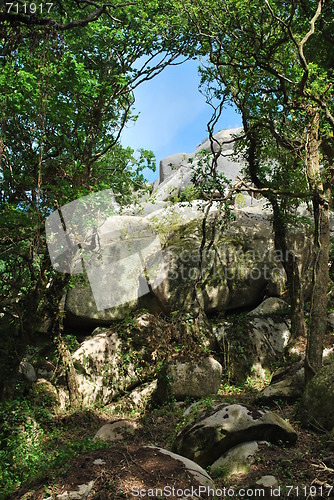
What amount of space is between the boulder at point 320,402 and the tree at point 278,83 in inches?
168

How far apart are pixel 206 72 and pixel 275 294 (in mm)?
7919

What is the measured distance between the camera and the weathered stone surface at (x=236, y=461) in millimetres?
5980

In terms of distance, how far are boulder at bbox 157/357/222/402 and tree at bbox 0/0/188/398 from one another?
3.11 metres

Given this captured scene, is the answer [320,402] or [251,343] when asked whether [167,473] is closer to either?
[320,402]

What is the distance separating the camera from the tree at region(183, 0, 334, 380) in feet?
33.4

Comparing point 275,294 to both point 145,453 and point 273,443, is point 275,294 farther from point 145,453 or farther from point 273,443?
point 145,453

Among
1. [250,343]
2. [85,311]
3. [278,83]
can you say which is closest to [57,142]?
[85,311]

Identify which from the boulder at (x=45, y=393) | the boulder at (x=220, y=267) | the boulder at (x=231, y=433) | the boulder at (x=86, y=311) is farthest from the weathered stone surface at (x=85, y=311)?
the boulder at (x=231, y=433)

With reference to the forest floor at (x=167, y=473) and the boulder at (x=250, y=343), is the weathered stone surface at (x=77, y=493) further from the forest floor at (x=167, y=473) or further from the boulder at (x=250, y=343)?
the boulder at (x=250, y=343)

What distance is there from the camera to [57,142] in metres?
10.5

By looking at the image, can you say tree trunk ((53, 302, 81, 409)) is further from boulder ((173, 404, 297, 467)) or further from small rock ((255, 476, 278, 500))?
small rock ((255, 476, 278, 500))

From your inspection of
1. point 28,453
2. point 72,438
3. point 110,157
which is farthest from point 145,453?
point 110,157

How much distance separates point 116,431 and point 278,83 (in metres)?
10.6

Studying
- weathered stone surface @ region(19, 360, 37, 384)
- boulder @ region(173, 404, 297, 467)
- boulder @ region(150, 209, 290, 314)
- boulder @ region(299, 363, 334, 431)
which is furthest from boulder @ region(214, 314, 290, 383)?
weathered stone surface @ region(19, 360, 37, 384)
